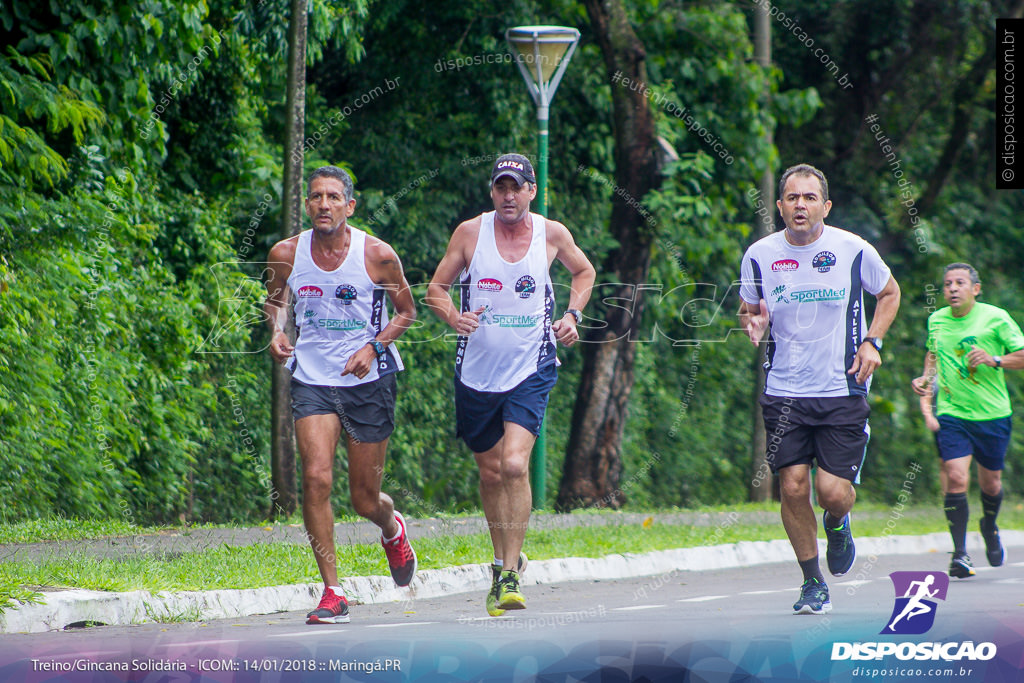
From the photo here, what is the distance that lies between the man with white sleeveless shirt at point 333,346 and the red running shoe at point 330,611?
14 mm

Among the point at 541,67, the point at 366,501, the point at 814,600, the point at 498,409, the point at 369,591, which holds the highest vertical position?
the point at 541,67

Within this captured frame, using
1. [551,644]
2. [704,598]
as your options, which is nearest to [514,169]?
[551,644]

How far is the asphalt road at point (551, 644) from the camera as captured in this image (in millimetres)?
5320

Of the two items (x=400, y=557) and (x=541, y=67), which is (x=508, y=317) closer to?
(x=400, y=557)

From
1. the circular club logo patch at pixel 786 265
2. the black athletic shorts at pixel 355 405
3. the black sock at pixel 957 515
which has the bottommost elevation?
the black sock at pixel 957 515

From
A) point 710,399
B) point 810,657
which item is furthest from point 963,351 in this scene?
point 710,399

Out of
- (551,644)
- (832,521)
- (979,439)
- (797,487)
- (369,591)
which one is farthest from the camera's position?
(979,439)

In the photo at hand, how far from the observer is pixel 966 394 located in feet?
33.5

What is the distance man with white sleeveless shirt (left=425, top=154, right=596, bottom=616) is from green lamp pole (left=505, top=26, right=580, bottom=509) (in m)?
4.54

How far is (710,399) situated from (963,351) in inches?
360

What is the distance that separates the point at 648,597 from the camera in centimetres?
902

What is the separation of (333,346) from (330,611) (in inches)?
53.0

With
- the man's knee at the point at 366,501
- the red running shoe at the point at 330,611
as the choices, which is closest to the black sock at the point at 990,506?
the man's knee at the point at 366,501

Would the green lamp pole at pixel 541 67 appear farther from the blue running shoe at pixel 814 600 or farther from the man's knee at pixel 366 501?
the blue running shoe at pixel 814 600
